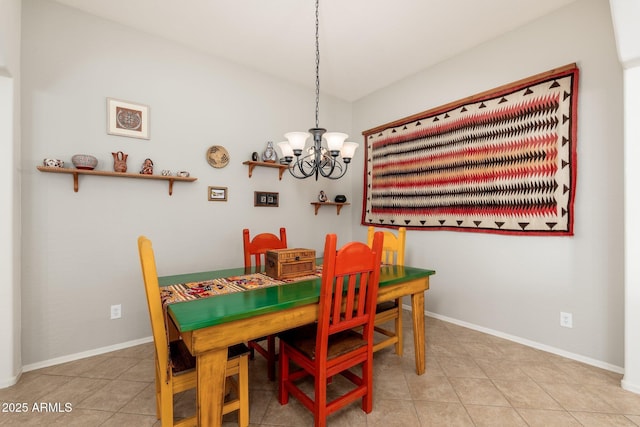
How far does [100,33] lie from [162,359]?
2678 millimetres

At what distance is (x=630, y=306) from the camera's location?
6.18 feet

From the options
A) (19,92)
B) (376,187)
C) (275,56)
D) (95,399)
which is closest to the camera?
(95,399)

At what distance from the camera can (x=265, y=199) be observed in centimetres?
335

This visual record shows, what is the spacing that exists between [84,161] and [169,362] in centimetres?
179

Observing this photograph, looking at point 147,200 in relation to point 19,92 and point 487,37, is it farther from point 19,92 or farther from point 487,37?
point 487,37

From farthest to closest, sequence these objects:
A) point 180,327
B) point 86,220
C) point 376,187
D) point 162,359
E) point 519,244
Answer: point 376,187 < point 519,244 < point 86,220 < point 162,359 < point 180,327

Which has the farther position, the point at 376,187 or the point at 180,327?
the point at 376,187

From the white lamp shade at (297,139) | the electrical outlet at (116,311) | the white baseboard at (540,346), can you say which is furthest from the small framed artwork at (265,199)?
the white baseboard at (540,346)

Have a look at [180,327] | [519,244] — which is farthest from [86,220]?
[519,244]

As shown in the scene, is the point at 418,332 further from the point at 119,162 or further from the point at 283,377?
the point at 119,162

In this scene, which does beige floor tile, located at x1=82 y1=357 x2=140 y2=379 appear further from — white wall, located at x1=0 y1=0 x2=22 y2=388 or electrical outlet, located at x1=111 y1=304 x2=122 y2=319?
white wall, located at x1=0 y1=0 x2=22 y2=388

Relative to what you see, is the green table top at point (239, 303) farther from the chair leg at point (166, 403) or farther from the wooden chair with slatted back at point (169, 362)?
the chair leg at point (166, 403)

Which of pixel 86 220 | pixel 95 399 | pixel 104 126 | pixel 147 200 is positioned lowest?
pixel 95 399

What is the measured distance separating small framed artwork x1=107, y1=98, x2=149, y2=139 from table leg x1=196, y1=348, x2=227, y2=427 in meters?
2.19
